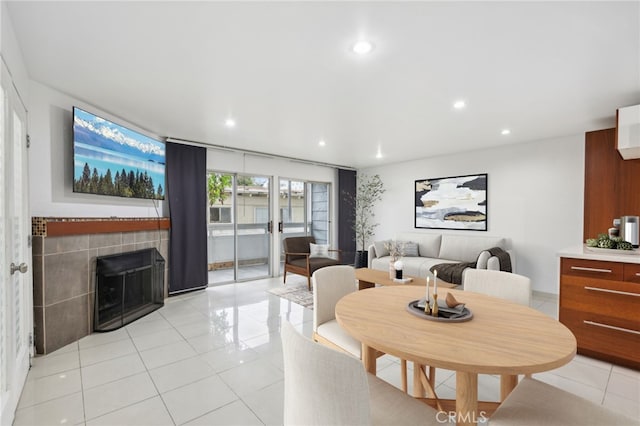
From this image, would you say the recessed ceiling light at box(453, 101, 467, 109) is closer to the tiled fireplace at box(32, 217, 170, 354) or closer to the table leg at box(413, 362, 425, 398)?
the table leg at box(413, 362, 425, 398)

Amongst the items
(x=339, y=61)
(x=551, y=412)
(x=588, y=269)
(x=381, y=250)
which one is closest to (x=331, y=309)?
(x=551, y=412)

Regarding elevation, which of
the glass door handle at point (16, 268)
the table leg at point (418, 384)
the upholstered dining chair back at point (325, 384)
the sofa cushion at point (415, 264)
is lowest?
the table leg at point (418, 384)

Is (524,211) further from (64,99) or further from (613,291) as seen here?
(64,99)

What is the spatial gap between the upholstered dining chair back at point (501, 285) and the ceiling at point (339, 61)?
1589 mm

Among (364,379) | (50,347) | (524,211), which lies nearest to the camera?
(364,379)

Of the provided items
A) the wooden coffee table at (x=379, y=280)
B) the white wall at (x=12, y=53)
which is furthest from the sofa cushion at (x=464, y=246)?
the white wall at (x=12, y=53)

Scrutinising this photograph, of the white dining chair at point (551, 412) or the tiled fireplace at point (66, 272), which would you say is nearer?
the white dining chair at point (551, 412)

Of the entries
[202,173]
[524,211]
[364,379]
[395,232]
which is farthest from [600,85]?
[202,173]

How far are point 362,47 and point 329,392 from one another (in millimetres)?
2053

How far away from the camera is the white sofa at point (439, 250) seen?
188 inches

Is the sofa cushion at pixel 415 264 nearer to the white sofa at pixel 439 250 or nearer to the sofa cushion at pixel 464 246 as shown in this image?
the white sofa at pixel 439 250

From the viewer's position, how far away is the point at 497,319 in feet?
4.86

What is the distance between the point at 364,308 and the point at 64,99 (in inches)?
138

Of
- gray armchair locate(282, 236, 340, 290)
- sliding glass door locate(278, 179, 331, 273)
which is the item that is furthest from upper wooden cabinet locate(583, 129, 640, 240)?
sliding glass door locate(278, 179, 331, 273)
